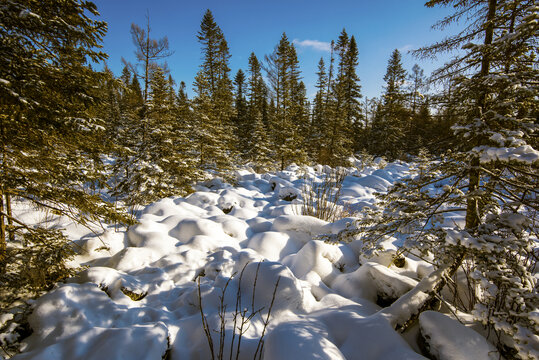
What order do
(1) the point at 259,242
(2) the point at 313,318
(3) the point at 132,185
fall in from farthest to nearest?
(3) the point at 132,185
(1) the point at 259,242
(2) the point at 313,318

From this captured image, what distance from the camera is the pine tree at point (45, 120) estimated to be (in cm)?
248

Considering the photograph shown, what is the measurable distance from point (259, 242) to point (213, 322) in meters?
2.28

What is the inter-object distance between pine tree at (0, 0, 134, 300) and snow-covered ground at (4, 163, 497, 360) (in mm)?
561

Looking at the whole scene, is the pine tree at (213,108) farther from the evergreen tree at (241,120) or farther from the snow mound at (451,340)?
the snow mound at (451,340)

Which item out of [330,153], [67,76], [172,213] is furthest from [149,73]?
[330,153]

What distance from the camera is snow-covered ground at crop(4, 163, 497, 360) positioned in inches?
87.4

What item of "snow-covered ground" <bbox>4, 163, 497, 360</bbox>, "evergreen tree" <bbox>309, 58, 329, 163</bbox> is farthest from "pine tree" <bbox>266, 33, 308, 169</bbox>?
"snow-covered ground" <bbox>4, 163, 497, 360</bbox>

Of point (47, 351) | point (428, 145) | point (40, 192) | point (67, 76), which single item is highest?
point (67, 76)

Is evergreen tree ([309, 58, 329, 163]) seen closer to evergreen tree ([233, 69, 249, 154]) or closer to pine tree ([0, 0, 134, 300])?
evergreen tree ([233, 69, 249, 154])

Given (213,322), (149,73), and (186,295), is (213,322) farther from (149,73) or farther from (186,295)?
(149,73)

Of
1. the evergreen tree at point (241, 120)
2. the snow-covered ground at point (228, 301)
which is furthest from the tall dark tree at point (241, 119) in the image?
the snow-covered ground at point (228, 301)

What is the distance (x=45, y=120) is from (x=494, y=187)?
502 centimetres

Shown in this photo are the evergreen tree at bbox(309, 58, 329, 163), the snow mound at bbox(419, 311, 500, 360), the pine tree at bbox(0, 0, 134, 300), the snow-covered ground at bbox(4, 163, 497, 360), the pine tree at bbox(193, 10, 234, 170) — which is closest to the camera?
the snow mound at bbox(419, 311, 500, 360)

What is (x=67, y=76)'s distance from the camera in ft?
9.19
